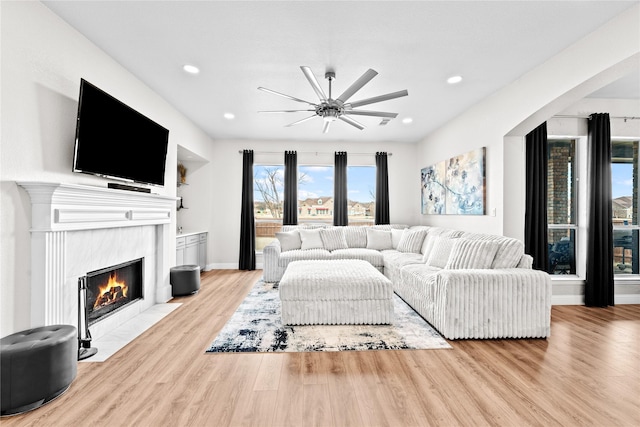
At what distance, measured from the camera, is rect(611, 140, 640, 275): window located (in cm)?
403

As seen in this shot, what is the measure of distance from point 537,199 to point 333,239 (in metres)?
3.08

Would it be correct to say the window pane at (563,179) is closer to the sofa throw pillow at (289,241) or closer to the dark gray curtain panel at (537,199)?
the dark gray curtain panel at (537,199)

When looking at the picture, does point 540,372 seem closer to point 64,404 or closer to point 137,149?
point 64,404

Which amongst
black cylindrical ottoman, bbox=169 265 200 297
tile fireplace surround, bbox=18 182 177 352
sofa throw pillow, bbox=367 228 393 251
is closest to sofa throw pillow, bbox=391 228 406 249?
sofa throw pillow, bbox=367 228 393 251

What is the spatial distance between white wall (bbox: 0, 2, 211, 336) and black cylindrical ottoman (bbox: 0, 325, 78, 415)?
0.35 metres

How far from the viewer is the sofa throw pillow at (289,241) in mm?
5305

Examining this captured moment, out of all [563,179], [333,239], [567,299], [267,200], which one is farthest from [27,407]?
[563,179]

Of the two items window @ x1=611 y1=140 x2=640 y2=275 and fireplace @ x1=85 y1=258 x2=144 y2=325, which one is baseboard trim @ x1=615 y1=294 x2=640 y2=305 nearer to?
window @ x1=611 y1=140 x2=640 y2=275

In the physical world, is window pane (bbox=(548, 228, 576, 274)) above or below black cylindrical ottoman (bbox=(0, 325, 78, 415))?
above

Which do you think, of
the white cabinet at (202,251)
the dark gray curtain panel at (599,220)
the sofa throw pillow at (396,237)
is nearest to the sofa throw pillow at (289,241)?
the white cabinet at (202,251)

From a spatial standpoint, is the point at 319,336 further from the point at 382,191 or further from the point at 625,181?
the point at 625,181

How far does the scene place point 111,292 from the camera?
9.89ft

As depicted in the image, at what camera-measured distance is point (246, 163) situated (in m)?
6.00

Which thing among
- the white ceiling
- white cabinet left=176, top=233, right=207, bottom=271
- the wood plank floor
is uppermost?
the white ceiling
